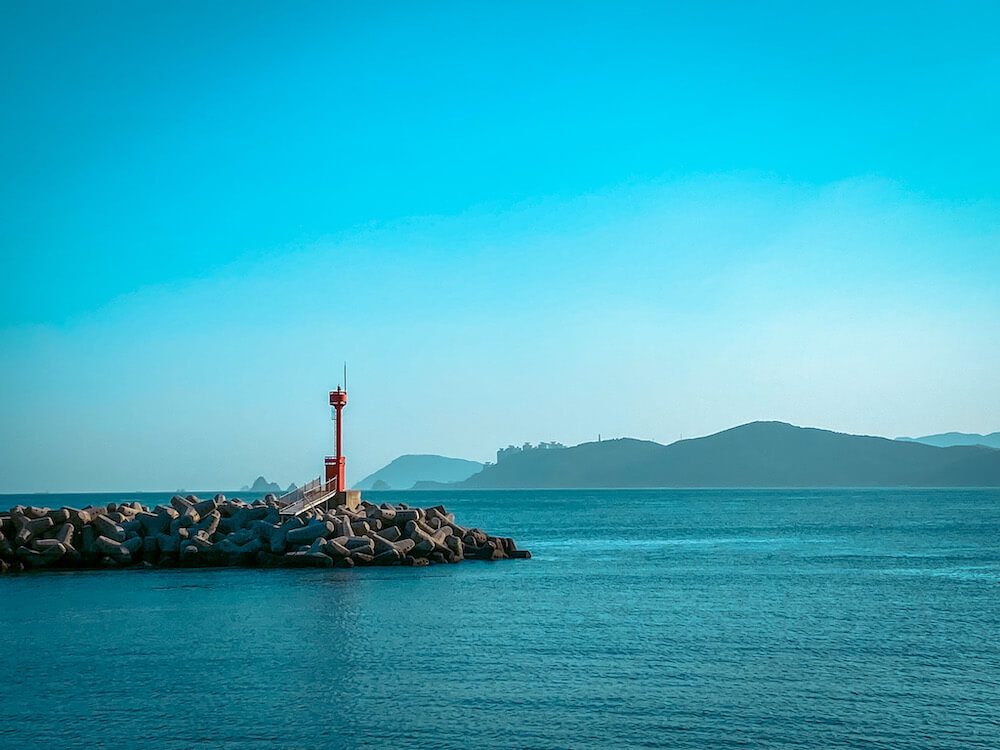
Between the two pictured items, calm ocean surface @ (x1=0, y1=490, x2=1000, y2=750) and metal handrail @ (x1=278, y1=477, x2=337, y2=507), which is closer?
calm ocean surface @ (x1=0, y1=490, x2=1000, y2=750)

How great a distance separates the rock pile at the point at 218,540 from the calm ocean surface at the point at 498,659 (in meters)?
1.46

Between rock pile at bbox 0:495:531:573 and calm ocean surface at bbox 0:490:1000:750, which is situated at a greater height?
rock pile at bbox 0:495:531:573

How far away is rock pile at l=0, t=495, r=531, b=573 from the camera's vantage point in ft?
114

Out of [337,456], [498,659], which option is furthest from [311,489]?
[498,659]

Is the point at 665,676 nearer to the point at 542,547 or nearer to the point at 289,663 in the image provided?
the point at 289,663

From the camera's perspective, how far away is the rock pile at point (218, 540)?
34.8m

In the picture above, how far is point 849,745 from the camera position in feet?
40.7

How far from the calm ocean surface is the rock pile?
146cm

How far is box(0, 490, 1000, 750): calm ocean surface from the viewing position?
13.2 meters

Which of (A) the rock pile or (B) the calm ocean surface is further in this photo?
(A) the rock pile

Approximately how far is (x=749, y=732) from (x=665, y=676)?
11.1 ft

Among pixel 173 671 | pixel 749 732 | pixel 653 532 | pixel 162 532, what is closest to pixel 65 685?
pixel 173 671

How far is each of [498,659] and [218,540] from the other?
21.1 meters

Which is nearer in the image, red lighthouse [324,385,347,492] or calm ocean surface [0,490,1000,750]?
calm ocean surface [0,490,1000,750]
